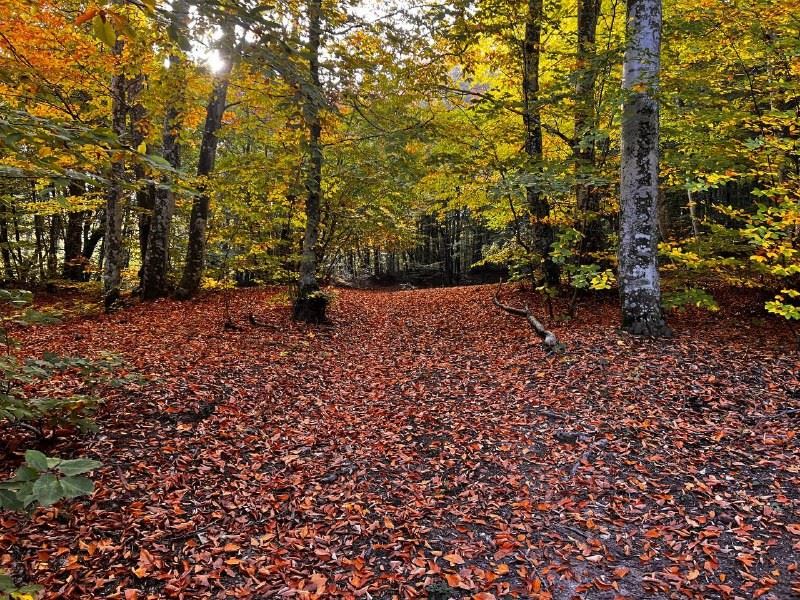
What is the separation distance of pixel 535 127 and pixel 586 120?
60.7 inches

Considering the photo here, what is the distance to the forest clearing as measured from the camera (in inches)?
129

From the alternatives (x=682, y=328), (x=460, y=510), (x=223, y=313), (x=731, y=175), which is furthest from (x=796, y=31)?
(x=223, y=313)

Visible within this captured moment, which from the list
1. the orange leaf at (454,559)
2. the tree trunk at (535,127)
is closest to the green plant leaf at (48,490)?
the orange leaf at (454,559)

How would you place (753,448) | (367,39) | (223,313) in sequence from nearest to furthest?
1. (753,448)
2. (367,39)
3. (223,313)

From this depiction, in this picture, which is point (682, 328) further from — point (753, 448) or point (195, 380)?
point (195, 380)

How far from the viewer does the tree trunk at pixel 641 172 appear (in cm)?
700

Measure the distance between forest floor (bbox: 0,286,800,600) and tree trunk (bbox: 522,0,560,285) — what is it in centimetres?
343

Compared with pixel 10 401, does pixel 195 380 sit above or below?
below

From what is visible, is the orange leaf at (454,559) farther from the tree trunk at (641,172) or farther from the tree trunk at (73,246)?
the tree trunk at (73,246)

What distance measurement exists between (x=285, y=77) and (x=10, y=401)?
124 inches

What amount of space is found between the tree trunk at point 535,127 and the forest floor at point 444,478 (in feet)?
11.3

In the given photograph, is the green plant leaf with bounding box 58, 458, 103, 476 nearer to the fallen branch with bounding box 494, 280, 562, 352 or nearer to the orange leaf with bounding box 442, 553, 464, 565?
the orange leaf with bounding box 442, 553, 464, 565

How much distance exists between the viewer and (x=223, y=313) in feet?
36.9

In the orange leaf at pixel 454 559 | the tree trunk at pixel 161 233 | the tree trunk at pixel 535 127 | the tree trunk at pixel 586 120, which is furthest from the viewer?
the tree trunk at pixel 161 233
